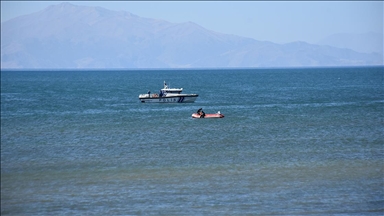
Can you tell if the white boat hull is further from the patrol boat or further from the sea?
the sea

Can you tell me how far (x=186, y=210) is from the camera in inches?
1120

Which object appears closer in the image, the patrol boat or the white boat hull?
the patrol boat

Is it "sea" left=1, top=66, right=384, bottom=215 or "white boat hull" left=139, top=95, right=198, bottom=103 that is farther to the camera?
"white boat hull" left=139, top=95, right=198, bottom=103

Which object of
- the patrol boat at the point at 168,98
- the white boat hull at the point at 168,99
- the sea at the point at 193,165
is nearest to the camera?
the sea at the point at 193,165

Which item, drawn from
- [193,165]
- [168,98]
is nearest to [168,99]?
[168,98]

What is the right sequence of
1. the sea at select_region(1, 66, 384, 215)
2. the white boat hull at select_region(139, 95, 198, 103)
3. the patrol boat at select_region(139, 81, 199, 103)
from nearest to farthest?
the sea at select_region(1, 66, 384, 215) → the patrol boat at select_region(139, 81, 199, 103) → the white boat hull at select_region(139, 95, 198, 103)

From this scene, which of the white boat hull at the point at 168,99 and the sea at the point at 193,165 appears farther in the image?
the white boat hull at the point at 168,99

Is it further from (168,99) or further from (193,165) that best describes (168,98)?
(193,165)

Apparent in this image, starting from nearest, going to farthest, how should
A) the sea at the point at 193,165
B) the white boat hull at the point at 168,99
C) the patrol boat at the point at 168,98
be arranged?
the sea at the point at 193,165
the patrol boat at the point at 168,98
the white boat hull at the point at 168,99

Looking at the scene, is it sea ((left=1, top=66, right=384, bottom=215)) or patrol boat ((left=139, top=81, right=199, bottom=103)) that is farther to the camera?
patrol boat ((left=139, top=81, right=199, bottom=103))

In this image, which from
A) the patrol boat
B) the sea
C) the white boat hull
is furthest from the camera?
the white boat hull

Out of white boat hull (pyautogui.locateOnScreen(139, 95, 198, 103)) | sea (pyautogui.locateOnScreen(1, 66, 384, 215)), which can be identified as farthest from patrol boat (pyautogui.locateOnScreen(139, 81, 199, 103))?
sea (pyautogui.locateOnScreen(1, 66, 384, 215))

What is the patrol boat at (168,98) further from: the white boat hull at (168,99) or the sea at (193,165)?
the sea at (193,165)

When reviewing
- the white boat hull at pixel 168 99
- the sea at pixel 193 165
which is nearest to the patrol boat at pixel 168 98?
the white boat hull at pixel 168 99
